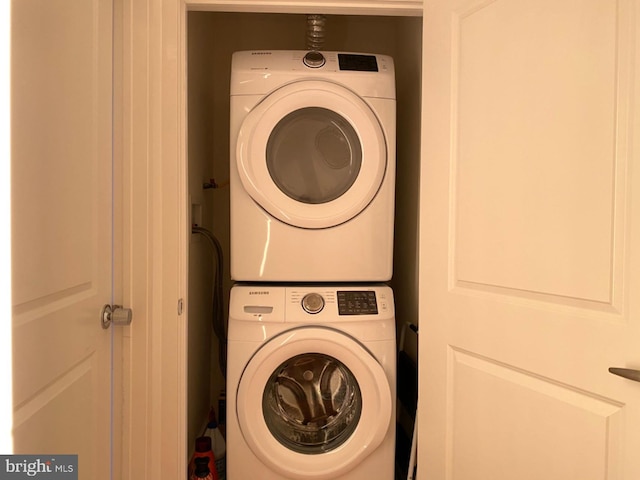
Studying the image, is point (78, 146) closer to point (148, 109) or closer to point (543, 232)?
point (148, 109)

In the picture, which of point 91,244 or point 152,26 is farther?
point 152,26

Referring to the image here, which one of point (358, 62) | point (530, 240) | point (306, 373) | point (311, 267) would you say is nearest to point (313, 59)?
point (358, 62)

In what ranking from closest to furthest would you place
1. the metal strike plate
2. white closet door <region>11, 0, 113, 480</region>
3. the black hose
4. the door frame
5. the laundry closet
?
white closet door <region>11, 0, 113, 480</region> → the metal strike plate → the door frame → the laundry closet → the black hose

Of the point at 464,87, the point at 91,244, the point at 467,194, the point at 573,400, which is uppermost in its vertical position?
the point at 464,87

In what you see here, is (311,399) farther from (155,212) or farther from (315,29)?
(315,29)

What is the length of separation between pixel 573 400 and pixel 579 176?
49 centimetres

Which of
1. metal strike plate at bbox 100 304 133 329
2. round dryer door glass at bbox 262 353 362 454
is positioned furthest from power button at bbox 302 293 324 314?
metal strike plate at bbox 100 304 133 329

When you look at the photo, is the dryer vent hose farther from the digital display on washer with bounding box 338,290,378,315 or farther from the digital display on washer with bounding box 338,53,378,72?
the digital display on washer with bounding box 338,290,378,315

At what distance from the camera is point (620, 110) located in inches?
38.6

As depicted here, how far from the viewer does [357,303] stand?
5.69 ft

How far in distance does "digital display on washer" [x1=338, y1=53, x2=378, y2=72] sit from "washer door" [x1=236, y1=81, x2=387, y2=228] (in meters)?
0.11

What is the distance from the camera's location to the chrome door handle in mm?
927

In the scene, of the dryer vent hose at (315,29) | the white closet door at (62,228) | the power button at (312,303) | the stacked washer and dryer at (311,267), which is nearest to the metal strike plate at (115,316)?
the white closet door at (62,228)

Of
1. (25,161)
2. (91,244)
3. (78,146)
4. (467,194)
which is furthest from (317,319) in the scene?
(25,161)
